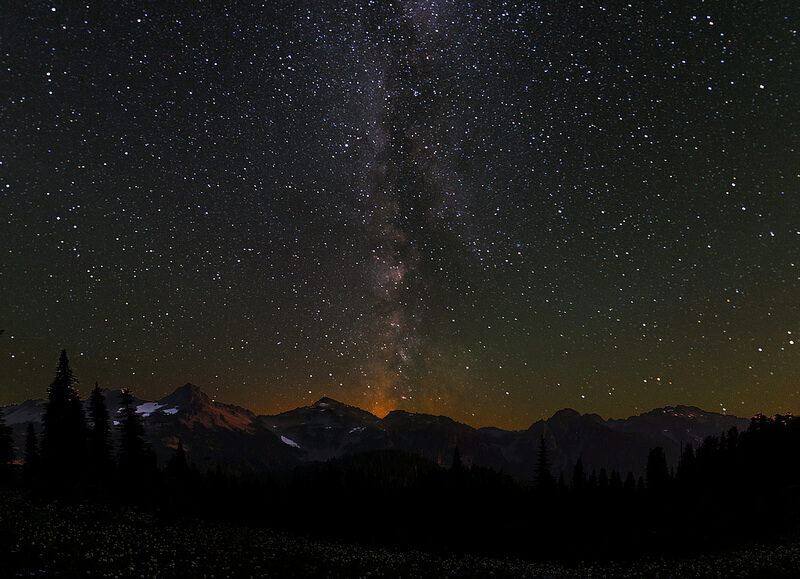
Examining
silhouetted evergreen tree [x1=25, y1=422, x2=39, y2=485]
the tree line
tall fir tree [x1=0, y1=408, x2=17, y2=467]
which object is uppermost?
tall fir tree [x1=0, y1=408, x2=17, y2=467]

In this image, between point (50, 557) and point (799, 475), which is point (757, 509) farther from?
point (50, 557)

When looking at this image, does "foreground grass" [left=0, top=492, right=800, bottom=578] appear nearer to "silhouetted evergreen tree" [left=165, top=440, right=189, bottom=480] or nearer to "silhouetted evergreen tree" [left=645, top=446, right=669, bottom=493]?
"silhouetted evergreen tree" [left=165, top=440, right=189, bottom=480]

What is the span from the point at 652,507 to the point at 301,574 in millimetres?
65585

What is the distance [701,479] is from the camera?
249 feet

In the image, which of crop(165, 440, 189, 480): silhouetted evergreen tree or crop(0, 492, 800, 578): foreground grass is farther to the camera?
crop(165, 440, 189, 480): silhouetted evergreen tree

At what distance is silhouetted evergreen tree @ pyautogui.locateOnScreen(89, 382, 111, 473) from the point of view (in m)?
47.7

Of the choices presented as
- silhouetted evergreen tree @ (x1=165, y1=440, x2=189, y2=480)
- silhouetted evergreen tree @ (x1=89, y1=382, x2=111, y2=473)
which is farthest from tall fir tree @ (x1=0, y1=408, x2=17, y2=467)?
silhouetted evergreen tree @ (x1=165, y1=440, x2=189, y2=480)

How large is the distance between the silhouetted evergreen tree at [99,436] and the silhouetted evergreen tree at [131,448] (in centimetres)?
135

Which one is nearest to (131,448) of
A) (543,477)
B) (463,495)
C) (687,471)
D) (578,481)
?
(463,495)

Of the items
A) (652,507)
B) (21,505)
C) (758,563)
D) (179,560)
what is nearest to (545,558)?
(652,507)

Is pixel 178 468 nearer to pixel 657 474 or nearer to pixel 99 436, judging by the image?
pixel 99 436

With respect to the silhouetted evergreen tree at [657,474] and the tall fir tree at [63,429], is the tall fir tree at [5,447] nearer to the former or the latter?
the tall fir tree at [63,429]

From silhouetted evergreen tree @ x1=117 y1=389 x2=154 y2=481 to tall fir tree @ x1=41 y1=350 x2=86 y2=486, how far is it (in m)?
4.26

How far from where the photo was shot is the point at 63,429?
146 feet
